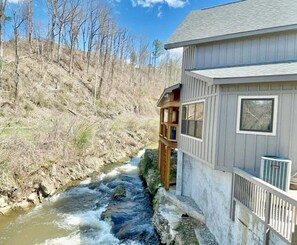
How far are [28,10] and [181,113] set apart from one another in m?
28.8

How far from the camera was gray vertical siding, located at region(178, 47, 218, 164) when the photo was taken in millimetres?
7129

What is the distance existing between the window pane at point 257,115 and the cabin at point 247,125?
2 centimetres

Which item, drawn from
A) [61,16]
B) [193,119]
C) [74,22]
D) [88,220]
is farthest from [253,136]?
[74,22]

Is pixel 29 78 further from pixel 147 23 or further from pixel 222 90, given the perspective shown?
pixel 147 23

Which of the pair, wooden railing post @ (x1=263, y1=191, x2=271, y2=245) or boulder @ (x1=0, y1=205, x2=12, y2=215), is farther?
boulder @ (x1=0, y1=205, x2=12, y2=215)

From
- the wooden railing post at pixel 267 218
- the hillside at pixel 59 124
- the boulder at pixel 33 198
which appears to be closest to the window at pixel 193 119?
the wooden railing post at pixel 267 218

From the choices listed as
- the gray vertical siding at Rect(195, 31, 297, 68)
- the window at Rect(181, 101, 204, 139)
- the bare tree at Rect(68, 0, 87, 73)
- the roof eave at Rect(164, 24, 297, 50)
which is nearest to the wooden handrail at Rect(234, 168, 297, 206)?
the window at Rect(181, 101, 204, 139)

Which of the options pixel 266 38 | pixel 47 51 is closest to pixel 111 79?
pixel 47 51

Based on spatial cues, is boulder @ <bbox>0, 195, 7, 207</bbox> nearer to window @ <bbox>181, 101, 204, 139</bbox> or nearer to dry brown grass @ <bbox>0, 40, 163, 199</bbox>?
dry brown grass @ <bbox>0, 40, 163, 199</bbox>

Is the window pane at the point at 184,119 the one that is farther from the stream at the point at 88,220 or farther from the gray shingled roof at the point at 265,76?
the stream at the point at 88,220

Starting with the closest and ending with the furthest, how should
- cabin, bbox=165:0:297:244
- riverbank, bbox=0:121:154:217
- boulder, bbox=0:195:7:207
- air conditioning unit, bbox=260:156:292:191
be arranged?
1. cabin, bbox=165:0:297:244
2. air conditioning unit, bbox=260:156:292:191
3. boulder, bbox=0:195:7:207
4. riverbank, bbox=0:121:154:217

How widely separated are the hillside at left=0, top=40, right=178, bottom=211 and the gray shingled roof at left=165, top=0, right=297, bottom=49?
27.6 ft

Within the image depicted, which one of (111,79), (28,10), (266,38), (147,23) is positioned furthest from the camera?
(147,23)

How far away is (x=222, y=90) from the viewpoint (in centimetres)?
680
